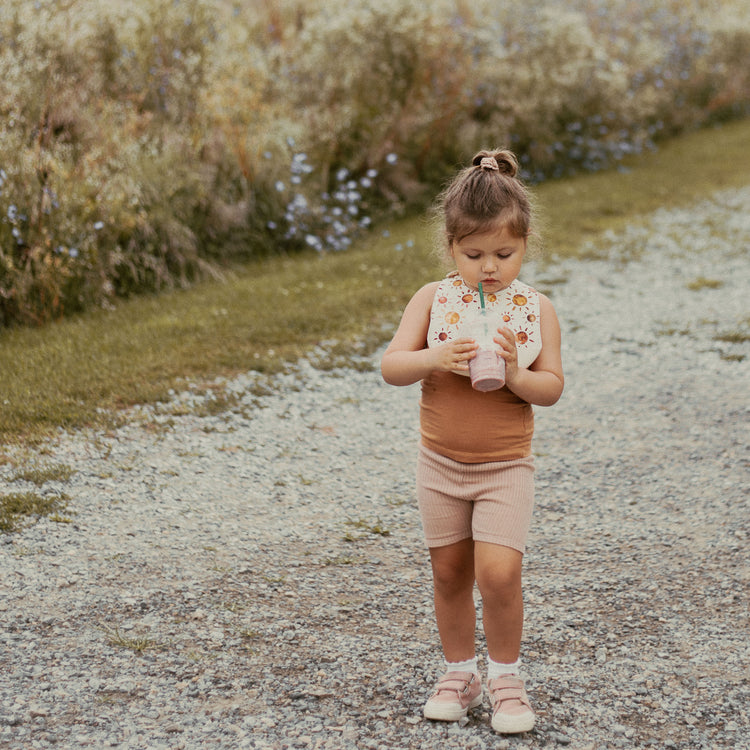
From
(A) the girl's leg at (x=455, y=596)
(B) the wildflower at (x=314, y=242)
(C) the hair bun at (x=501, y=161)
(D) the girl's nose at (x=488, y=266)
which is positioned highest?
(C) the hair bun at (x=501, y=161)

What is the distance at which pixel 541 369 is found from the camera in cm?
277

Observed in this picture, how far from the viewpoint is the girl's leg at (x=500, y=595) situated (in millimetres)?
2674

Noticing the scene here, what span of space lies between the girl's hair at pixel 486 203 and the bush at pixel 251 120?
15.0ft

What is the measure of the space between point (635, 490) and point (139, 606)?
2418mm

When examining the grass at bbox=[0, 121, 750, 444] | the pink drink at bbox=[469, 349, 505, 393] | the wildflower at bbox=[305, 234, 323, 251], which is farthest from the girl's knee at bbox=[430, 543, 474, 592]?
the wildflower at bbox=[305, 234, 323, 251]

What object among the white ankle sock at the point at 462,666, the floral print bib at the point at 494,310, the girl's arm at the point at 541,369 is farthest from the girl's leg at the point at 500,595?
the floral print bib at the point at 494,310

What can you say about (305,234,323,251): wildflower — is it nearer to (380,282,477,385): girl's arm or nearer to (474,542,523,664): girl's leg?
(380,282,477,385): girl's arm

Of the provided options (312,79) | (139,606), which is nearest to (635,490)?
(139,606)

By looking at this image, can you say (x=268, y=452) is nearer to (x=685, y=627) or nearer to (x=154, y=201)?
(x=685, y=627)

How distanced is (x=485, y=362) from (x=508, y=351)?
0.34 ft

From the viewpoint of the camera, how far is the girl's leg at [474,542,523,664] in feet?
8.77

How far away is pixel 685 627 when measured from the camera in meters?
3.49

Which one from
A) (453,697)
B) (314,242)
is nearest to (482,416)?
(453,697)

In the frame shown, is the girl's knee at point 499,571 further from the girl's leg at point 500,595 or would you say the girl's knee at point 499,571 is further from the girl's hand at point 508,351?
the girl's hand at point 508,351
